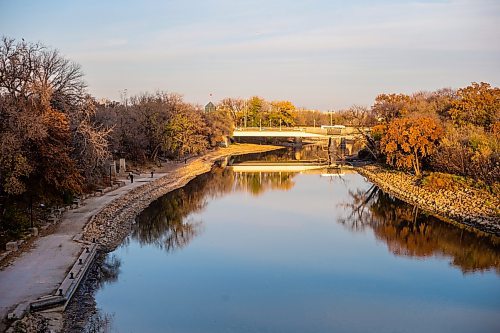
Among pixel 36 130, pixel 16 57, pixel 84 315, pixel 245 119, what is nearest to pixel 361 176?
pixel 16 57

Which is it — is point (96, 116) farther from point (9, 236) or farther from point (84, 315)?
point (84, 315)

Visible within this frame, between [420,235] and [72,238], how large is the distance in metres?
13.4

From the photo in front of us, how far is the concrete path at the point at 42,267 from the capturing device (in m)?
12.6

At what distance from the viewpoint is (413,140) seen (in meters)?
34.8

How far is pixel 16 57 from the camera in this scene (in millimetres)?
26344

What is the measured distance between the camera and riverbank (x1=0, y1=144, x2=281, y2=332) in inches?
517

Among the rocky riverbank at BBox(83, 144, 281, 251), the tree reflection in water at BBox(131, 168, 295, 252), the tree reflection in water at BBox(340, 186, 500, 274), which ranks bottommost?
the tree reflection in water at BBox(340, 186, 500, 274)

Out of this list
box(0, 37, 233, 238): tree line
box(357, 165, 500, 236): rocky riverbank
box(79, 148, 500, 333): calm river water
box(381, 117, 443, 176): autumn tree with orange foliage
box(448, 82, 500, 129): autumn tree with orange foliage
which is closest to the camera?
box(79, 148, 500, 333): calm river water

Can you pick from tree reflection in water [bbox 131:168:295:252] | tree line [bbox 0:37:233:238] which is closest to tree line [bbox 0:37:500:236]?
tree line [bbox 0:37:233:238]

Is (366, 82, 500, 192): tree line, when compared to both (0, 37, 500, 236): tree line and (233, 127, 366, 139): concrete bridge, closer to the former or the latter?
Result: (0, 37, 500, 236): tree line

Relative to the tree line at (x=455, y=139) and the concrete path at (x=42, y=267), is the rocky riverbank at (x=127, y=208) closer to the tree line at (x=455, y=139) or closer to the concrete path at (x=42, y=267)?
the concrete path at (x=42, y=267)

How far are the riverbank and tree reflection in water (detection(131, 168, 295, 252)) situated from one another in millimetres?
720

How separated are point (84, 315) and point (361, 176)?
3309 cm

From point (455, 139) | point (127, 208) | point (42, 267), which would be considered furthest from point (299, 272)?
point (455, 139)
